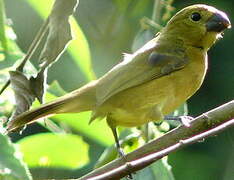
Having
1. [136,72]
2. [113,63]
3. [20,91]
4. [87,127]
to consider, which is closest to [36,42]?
[20,91]

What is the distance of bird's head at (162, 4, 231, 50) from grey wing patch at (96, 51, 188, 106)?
0.17 m

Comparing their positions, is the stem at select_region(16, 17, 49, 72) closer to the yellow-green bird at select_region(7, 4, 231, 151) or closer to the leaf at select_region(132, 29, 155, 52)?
the yellow-green bird at select_region(7, 4, 231, 151)

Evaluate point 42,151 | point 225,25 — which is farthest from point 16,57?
point 225,25

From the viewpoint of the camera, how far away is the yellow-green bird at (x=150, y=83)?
96.8 inches

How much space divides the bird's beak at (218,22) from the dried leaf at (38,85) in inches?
42.5

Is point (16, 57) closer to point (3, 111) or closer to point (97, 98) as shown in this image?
point (3, 111)

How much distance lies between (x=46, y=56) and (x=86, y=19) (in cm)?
121

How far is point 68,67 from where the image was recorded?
2674 mm

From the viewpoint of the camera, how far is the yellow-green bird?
8.07 ft

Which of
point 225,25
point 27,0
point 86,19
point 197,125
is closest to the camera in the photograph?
point 197,125

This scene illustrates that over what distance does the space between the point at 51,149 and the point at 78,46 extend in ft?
1.40

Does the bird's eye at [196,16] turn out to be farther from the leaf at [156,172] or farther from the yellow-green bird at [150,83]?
the leaf at [156,172]

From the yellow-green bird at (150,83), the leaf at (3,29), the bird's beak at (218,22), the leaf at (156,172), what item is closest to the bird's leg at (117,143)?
the yellow-green bird at (150,83)

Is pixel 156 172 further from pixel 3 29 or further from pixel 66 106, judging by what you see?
pixel 3 29
